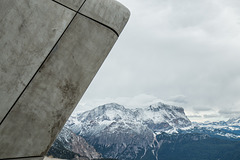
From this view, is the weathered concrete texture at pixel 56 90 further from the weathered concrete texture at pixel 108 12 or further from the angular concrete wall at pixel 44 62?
the weathered concrete texture at pixel 108 12

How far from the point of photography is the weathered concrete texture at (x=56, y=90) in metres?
2.78

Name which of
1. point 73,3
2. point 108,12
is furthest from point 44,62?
point 108,12

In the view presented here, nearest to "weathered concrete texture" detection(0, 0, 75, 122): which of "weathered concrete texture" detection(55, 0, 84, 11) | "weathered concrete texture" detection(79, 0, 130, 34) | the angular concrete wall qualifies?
the angular concrete wall

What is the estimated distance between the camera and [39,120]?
292cm

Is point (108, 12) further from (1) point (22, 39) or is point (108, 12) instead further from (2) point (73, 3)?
(1) point (22, 39)

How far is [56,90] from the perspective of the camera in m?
3.04

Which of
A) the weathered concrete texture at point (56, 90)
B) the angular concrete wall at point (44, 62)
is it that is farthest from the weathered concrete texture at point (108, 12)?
the weathered concrete texture at point (56, 90)

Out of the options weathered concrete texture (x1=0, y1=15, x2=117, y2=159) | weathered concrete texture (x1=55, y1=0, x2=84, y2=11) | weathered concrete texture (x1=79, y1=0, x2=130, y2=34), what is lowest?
weathered concrete texture (x1=0, y1=15, x2=117, y2=159)

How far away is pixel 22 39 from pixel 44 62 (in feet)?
1.36

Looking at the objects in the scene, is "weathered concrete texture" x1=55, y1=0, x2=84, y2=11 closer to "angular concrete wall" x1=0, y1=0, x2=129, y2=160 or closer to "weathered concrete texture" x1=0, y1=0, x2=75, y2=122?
"angular concrete wall" x1=0, y1=0, x2=129, y2=160

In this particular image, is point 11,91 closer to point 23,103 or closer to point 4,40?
point 23,103

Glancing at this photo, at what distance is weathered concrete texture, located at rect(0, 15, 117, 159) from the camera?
9.13 ft

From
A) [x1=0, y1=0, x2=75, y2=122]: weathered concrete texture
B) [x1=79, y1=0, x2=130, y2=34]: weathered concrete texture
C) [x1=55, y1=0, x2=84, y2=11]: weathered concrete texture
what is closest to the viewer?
[x1=0, y1=0, x2=75, y2=122]: weathered concrete texture

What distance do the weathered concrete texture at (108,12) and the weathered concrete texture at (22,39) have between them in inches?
18.5
